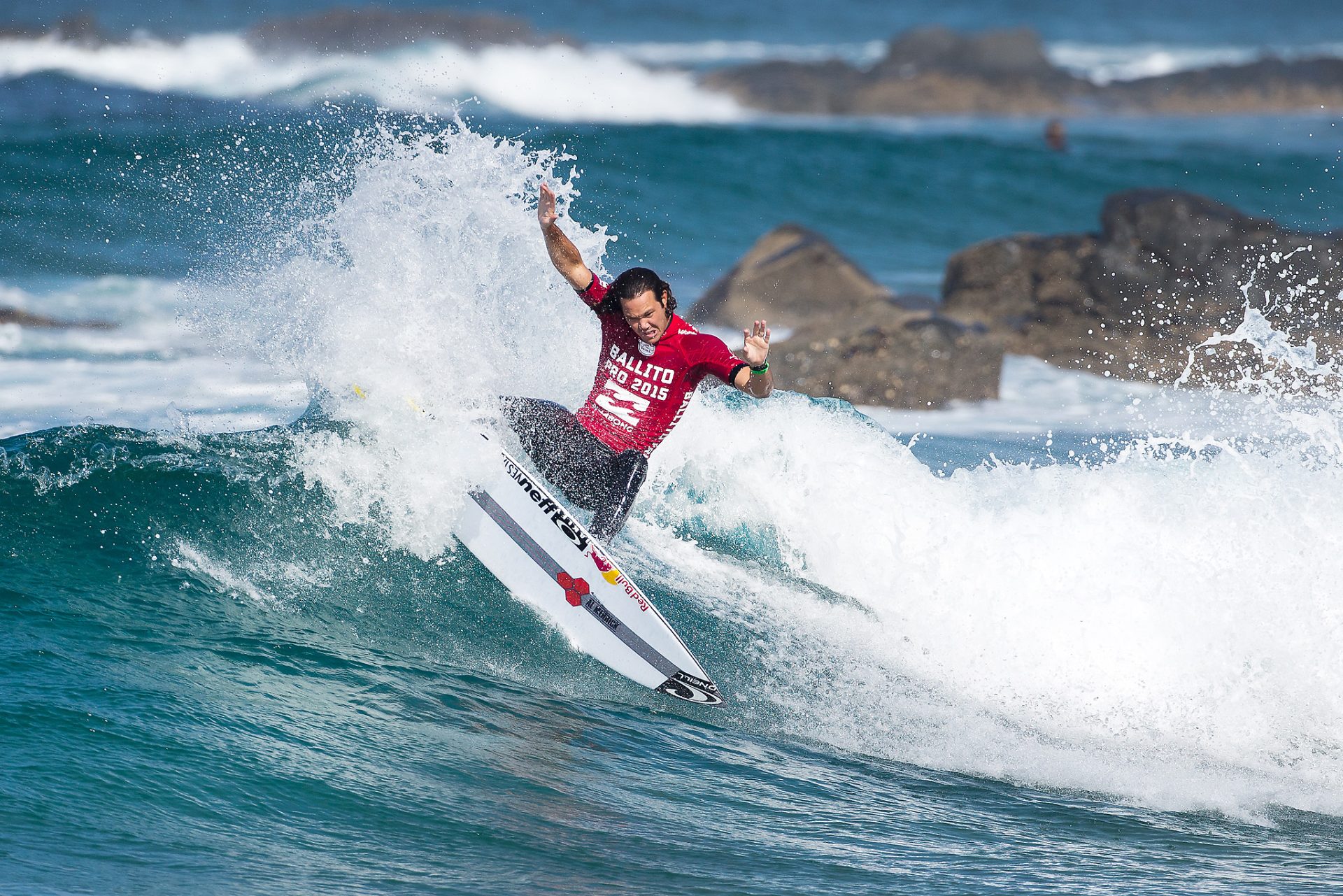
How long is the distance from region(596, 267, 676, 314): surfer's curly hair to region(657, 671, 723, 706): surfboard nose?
1844 millimetres

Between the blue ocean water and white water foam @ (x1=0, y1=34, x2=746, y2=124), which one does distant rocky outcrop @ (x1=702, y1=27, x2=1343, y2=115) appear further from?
the blue ocean water

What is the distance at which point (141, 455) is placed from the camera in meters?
7.52

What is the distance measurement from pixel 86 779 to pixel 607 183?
61.3 ft

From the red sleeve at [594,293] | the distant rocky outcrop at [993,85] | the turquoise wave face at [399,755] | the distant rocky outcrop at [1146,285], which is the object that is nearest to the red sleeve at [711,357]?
the red sleeve at [594,293]

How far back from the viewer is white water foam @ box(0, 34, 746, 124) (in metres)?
32.7

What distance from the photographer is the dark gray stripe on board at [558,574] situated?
20.6ft

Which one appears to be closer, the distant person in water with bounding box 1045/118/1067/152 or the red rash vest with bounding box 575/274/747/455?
the red rash vest with bounding box 575/274/747/455

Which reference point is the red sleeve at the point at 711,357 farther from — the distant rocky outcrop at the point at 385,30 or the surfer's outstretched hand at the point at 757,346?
the distant rocky outcrop at the point at 385,30

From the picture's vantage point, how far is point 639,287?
5.83 meters

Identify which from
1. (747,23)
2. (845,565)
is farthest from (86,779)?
(747,23)

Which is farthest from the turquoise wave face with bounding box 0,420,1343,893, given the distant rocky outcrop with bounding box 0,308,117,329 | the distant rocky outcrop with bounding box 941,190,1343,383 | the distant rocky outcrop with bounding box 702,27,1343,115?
the distant rocky outcrop with bounding box 702,27,1343,115

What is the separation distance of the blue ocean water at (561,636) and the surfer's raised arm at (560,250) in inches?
44.7

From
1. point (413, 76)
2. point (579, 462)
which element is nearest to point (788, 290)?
point (579, 462)

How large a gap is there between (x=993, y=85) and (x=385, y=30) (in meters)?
25.0
